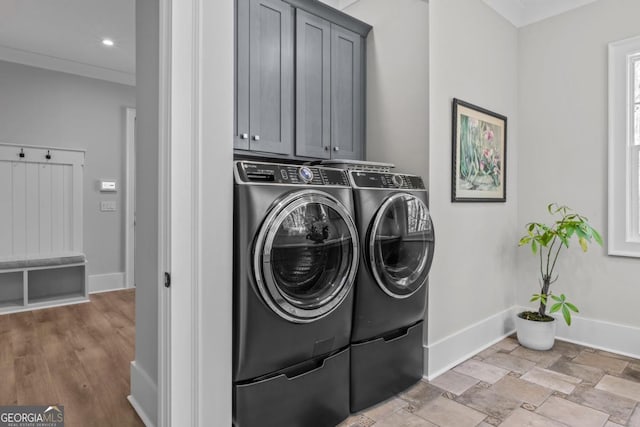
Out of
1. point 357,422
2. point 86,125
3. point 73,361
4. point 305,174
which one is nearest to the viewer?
point 305,174

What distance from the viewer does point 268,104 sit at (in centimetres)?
212

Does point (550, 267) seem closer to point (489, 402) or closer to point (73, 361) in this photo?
point (489, 402)

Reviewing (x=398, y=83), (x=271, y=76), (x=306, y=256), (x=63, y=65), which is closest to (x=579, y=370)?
(x=306, y=256)

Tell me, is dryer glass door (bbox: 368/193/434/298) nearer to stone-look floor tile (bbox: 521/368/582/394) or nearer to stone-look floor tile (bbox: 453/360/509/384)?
stone-look floor tile (bbox: 453/360/509/384)

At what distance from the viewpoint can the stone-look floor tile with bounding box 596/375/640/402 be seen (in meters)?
2.11

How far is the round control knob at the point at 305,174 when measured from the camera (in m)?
1.68

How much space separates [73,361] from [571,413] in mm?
3071

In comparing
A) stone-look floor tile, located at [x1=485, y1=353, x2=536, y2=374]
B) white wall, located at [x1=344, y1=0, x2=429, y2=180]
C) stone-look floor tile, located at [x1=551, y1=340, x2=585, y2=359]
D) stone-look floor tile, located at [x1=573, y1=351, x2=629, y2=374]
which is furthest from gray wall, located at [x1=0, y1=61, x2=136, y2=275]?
stone-look floor tile, located at [x1=573, y1=351, x2=629, y2=374]

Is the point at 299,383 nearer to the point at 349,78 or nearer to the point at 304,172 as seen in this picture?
the point at 304,172

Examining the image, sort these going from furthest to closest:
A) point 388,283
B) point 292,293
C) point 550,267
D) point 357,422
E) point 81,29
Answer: point 81,29, point 550,267, point 388,283, point 357,422, point 292,293

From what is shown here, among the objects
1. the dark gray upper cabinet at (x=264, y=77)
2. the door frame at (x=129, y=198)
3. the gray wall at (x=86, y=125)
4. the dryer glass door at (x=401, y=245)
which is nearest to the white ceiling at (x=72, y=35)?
the gray wall at (x=86, y=125)

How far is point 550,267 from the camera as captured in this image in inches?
121

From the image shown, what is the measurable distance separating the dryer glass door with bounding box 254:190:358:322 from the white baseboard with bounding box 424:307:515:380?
3.23ft

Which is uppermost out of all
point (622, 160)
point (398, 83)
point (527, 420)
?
point (398, 83)
